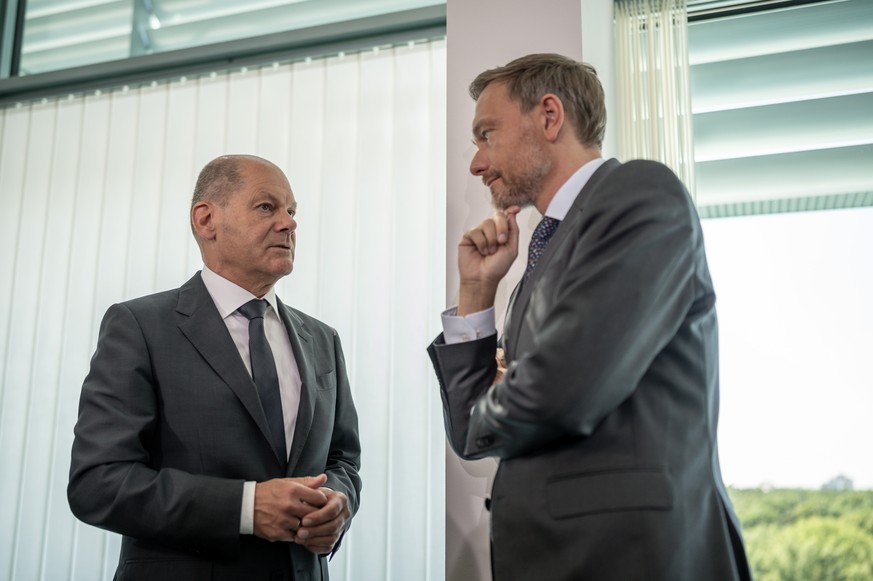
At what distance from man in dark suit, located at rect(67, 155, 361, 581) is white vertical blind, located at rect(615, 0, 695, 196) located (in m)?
1.14

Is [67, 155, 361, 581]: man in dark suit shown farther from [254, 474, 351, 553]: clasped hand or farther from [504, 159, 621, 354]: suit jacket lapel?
[504, 159, 621, 354]: suit jacket lapel

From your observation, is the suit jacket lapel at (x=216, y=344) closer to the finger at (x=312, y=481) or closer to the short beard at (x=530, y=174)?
the finger at (x=312, y=481)

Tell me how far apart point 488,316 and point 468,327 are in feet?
0.15

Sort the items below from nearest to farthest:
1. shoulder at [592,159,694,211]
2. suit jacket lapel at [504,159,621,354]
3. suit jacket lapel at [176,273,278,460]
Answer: shoulder at [592,159,694,211], suit jacket lapel at [504,159,621,354], suit jacket lapel at [176,273,278,460]

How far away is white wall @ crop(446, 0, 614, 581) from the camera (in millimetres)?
2346

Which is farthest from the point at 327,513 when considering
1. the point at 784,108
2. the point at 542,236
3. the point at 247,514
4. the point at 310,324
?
the point at 784,108

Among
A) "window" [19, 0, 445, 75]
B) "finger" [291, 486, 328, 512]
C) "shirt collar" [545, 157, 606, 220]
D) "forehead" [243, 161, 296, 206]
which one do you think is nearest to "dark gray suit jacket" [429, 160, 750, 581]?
"shirt collar" [545, 157, 606, 220]

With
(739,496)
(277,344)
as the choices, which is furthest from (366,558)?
(739,496)

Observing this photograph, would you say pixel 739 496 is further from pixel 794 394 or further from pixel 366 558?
pixel 366 558

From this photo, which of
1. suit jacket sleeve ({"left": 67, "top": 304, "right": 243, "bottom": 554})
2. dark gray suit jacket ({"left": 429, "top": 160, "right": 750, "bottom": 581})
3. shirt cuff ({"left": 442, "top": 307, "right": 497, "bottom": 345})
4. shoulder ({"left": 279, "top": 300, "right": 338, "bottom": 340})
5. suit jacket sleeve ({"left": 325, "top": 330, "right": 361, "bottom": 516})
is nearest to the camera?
dark gray suit jacket ({"left": 429, "top": 160, "right": 750, "bottom": 581})

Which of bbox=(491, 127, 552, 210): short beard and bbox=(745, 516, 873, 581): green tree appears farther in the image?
bbox=(745, 516, 873, 581): green tree

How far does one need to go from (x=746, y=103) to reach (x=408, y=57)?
114 centimetres

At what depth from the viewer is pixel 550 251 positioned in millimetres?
1531

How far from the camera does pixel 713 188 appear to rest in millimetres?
2773
